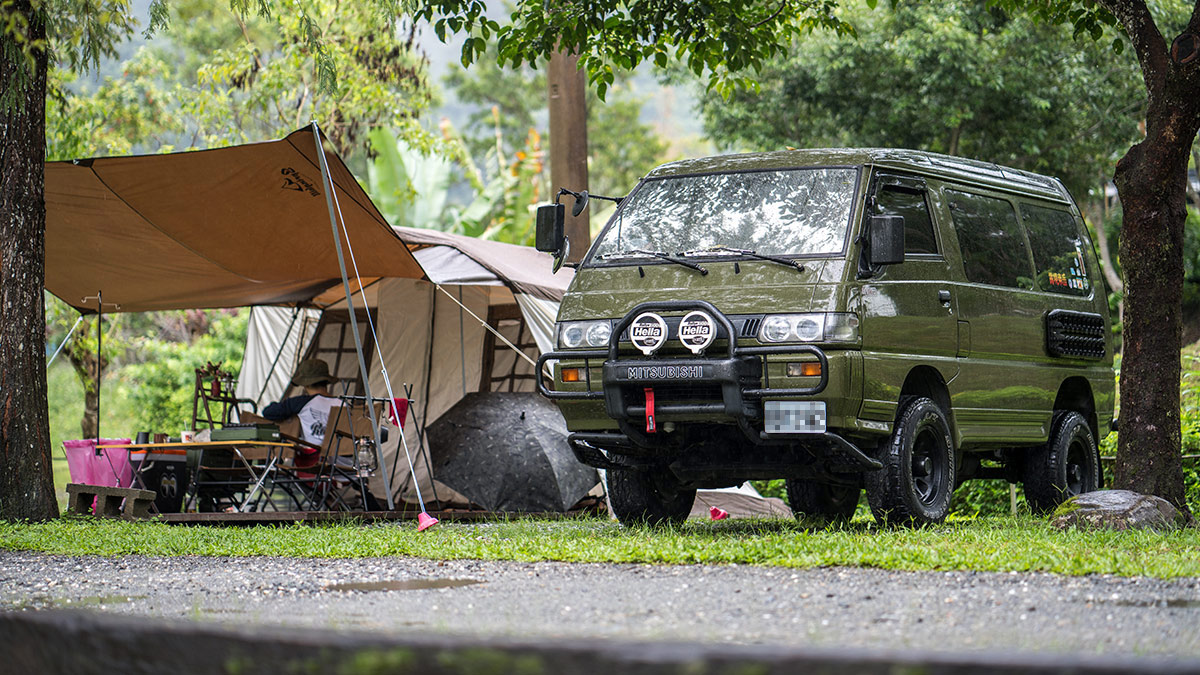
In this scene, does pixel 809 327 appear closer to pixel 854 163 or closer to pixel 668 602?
pixel 854 163

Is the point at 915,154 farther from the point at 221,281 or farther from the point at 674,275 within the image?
the point at 221,281

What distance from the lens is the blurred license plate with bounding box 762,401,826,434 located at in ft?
22.6

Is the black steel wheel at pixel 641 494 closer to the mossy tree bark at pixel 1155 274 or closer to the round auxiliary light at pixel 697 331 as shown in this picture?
the round auxiliary light at pixel 697 331

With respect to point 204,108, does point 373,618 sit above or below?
below

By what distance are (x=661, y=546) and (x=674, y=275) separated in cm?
156

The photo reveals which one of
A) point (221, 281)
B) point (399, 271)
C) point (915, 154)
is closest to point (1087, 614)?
point (915, 154)

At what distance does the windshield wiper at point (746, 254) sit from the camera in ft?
23.6

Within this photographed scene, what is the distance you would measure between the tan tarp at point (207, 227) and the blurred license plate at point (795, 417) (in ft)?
12.3

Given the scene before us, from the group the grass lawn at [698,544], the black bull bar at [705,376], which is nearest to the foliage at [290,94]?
the grass lawn at [698,544]

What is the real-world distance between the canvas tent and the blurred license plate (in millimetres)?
4001

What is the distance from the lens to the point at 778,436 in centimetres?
707

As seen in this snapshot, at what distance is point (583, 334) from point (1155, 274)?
11.7 ft

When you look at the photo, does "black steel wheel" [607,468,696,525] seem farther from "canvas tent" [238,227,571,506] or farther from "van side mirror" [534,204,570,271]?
"canvas tent" [238,227,571,506]

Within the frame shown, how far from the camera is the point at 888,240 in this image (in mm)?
7172
